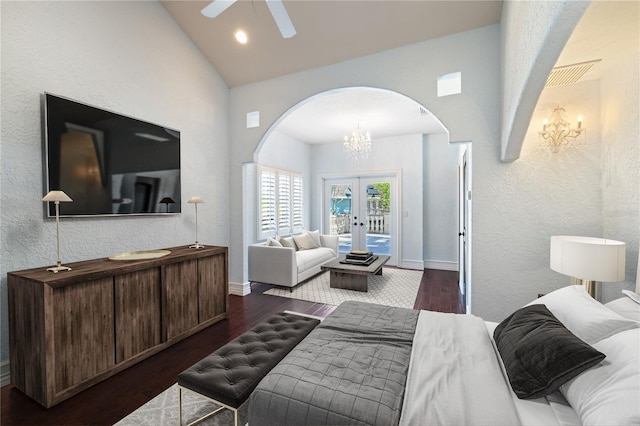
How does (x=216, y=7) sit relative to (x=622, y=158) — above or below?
above

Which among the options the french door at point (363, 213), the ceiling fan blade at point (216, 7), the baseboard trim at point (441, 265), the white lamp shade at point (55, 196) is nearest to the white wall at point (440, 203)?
the baseboard trim at point (441, 265)

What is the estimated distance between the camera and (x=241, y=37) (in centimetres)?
348

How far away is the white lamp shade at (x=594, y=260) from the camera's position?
1.81 meters

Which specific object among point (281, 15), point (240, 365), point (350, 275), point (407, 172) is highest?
point (281, 15)

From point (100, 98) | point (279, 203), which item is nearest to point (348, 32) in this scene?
point (100, 98)

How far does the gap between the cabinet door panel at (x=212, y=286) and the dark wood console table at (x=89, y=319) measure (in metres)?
0.18

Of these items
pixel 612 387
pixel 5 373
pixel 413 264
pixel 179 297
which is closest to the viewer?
pixel 612 387

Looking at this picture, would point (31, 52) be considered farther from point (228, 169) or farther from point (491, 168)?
point (491, 168)

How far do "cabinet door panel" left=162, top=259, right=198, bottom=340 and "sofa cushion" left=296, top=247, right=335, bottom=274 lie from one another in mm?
1899

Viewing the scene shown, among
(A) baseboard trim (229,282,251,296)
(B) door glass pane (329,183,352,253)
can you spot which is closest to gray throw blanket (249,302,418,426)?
(A) baseboard trim (229,282,251,296)

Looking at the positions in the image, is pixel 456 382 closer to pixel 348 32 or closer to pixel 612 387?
pixel 612 387

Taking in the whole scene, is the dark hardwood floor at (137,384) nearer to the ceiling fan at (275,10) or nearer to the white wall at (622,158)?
the white wall at (622,158)

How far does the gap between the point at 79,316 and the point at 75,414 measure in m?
0.62

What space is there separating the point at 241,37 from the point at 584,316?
4.18 m
